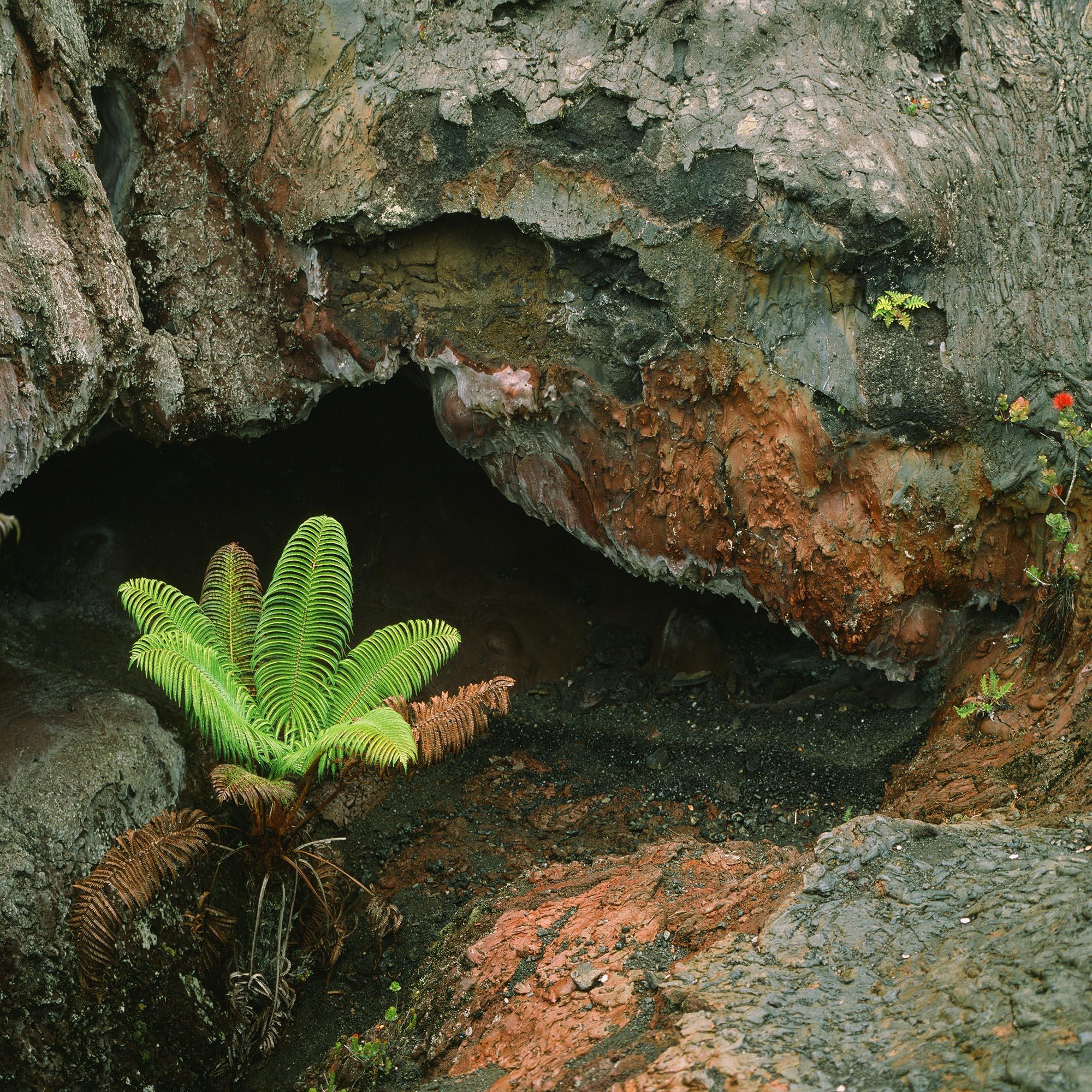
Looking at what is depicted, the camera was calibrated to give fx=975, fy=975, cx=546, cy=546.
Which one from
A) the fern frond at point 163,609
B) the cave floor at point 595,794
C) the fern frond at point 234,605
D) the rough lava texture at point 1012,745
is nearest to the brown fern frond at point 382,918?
the cave floor at point 595,794

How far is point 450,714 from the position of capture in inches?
174

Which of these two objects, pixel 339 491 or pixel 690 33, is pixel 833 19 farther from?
pixel 339 491

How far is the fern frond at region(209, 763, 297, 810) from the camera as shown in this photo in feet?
13.4

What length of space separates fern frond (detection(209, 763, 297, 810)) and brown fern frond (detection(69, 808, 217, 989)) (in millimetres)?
210

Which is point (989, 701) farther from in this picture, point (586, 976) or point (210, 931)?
point (210, 931)

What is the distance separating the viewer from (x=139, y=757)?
4.79 meters

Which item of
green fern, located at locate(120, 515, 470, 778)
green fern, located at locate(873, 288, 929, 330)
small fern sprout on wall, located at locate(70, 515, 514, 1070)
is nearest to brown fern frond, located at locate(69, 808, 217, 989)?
small fern sprout on wall, located at locate(70, 515, 514, 1070)

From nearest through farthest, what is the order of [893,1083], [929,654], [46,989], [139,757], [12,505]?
1. [893,1083]
2. [46,989]
3. [139,757]
4. [929,654]
5. [12,505]

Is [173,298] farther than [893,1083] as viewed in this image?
Yes

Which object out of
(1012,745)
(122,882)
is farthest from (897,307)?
(122,882)

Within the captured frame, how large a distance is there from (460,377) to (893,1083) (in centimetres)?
392

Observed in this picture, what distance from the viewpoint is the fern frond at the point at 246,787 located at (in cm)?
409

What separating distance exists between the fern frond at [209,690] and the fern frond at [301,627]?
19cm

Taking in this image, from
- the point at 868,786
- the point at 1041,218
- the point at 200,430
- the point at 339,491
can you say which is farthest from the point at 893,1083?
the point at 339,491
